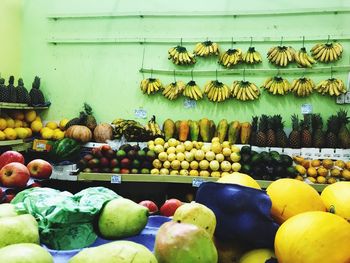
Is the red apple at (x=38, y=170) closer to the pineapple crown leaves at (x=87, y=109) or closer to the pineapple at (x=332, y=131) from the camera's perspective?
the pineapple crown leaves at (x=87, y=109)

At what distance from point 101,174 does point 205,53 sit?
218cm

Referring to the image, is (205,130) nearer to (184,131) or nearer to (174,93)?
(184,131)

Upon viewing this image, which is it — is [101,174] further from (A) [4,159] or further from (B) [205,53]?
(B) [205,53]

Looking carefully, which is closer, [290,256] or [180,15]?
[290,256]

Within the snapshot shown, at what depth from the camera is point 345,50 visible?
4.58 m

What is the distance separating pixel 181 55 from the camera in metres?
4.76

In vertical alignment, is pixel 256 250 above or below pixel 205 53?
below

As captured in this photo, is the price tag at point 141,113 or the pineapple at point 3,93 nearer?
the pineapple at point 3,93

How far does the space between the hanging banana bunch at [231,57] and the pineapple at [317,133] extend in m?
1.28

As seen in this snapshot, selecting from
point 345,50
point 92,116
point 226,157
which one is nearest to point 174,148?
point 226,157

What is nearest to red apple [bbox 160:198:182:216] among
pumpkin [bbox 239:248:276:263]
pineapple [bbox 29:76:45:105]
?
pumpkin [bbox 239:248:276:263]

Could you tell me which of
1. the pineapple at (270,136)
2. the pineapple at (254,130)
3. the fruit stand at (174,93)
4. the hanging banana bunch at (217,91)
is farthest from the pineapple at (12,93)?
the pineapple at (270,136)

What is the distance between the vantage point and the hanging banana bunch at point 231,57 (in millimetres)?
4633

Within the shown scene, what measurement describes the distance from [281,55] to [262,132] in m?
1.14
